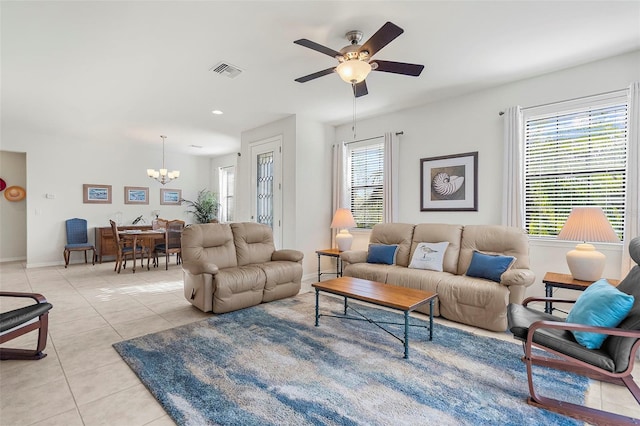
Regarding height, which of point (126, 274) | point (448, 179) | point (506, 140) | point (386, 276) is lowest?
point (126, 274)

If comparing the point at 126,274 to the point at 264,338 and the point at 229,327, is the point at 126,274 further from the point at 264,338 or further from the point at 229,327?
the point at 264,338

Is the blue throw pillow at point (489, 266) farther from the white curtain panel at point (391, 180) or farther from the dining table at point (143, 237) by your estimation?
the dining table at point (143, 237)

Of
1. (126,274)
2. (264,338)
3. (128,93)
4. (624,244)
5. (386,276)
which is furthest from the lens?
(126,274)

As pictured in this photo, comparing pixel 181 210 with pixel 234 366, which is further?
pixel 181 210

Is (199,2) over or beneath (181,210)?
over

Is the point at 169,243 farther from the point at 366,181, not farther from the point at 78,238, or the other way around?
the point at 366,181

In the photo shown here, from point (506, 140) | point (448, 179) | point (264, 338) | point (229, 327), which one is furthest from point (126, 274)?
point (506, 140)

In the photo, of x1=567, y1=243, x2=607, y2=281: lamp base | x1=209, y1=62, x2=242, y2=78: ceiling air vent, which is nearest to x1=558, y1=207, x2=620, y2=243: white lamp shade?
x1=567, y1=243, x2=607, y2=281: lamp base

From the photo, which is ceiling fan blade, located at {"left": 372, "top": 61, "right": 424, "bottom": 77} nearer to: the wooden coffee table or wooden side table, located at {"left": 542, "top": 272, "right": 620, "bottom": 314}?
the wooden coffee table

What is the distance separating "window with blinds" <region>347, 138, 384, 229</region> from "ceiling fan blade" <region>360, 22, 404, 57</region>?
264 cm

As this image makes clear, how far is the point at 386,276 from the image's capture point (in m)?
3.66

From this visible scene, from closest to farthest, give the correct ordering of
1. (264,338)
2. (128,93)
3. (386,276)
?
(264,338)
(386,276)
(128,93)

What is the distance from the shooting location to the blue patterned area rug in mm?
1766

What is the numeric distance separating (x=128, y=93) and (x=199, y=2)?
2.44 m
